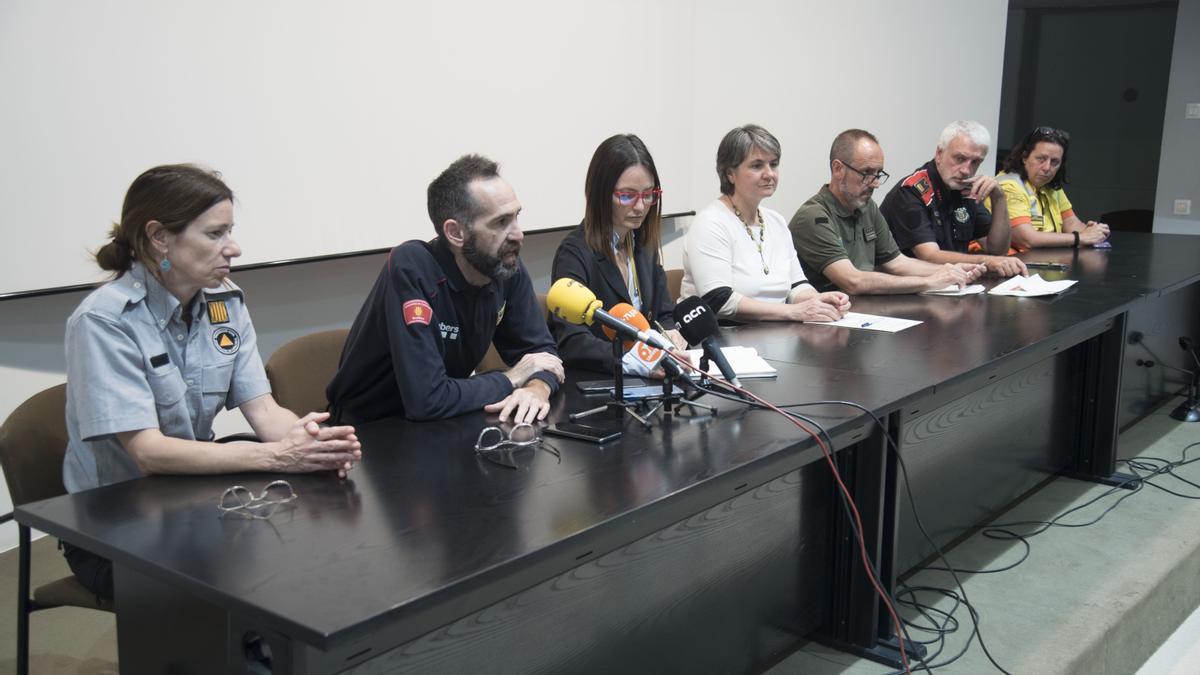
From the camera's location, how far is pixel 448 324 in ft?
7.18

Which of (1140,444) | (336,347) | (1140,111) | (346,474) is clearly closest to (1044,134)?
(1140,444)

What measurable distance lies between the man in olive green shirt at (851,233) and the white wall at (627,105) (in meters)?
1.04

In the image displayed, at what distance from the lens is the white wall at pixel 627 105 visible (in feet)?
9.62

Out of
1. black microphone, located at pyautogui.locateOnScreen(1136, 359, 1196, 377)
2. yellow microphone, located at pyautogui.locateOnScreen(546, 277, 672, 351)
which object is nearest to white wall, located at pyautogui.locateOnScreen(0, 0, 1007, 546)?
yellow microphone, located at pyautogui.locateOnScreen(546, 277, 672, 351)

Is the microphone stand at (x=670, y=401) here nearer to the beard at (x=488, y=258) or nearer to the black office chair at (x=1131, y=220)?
the beard at (x=488, y=258)

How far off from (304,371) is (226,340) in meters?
0.51

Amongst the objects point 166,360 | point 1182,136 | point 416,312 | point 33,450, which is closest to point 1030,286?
point 416,312

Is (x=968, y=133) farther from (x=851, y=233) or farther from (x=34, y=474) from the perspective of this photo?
(x=34, y=474)

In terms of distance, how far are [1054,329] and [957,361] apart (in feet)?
1.79

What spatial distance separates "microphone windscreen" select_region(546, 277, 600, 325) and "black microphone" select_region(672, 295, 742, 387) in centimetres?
18

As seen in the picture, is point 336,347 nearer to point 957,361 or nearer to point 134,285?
point 134,285

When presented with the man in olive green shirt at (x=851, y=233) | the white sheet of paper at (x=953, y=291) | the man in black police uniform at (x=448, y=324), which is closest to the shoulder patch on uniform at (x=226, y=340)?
the man in black police uniform at (x=448, y=324)

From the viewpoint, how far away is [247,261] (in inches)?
126

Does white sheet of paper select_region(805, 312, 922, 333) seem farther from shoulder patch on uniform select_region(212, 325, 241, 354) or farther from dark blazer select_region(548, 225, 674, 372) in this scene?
shoulder patch on uniform select_region(212, 325, 241, 354)
